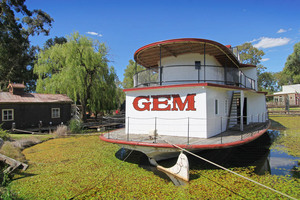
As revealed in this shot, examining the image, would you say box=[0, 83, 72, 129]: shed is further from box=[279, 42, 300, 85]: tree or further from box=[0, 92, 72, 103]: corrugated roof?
box=[279, 42, 300, 85]: tree

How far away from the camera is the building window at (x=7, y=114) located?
53.8 feet

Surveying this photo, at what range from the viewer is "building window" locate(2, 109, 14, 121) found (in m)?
16.4

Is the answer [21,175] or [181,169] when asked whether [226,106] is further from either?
[21,175]

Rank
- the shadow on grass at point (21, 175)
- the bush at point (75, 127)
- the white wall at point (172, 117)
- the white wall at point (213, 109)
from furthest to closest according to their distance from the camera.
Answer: the bush at point (75, 127) < the white wall at point (213, 109) < the white wall at point (172, 117) < the shadow on grass at point (21, 175)

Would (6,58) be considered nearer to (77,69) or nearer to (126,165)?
(77,69)

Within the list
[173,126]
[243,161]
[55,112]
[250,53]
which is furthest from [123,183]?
[250,53]

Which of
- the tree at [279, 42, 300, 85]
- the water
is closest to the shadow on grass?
the water

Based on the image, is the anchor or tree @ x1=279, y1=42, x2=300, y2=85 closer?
the anchor

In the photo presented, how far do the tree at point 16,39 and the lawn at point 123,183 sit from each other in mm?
24867

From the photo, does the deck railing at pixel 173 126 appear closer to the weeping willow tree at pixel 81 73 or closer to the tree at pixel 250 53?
A: the weeping willow tree at pixel 81 73

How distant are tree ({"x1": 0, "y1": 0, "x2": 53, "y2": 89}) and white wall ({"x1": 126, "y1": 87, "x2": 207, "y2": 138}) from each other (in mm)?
24956

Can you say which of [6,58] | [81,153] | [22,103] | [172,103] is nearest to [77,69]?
[22,103]

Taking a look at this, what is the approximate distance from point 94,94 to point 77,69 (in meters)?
3.26

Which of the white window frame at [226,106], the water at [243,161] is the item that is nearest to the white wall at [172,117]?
the water at [243,161]
